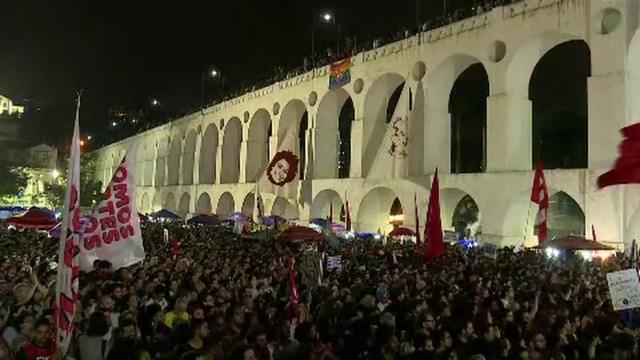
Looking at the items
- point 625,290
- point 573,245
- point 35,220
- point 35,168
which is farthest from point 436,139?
point 35,168

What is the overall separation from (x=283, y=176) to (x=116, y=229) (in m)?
29.9

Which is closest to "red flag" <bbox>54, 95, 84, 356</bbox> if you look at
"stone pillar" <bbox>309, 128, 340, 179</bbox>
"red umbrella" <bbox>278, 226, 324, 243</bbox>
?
"red umbrella" <bbox>278, 226, 324, 243</bbox>

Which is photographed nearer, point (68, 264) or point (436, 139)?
point (68, 264)

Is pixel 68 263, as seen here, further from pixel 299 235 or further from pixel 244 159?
pixel 244 159

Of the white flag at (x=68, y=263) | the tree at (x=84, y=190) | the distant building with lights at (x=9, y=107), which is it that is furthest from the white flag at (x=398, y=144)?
the distant building with lights at (x=9, y=107)

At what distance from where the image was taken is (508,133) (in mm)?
27375

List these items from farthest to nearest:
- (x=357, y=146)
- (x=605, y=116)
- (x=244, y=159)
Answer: (x=244, y=159), (x=357, y=146), (x=605, y=116)

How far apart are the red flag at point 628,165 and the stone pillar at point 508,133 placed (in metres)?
19.4

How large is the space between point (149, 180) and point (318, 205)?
38.9 metres

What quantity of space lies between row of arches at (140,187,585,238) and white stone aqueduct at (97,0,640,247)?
0.35ft

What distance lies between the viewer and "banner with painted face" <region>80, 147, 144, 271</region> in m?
9.71

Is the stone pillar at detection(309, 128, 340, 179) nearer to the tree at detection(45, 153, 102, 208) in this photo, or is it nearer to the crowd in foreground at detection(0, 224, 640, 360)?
the tree at detection(45, 153, 102, 208)

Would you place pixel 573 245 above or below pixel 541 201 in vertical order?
below

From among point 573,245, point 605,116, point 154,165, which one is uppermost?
point 154,165
